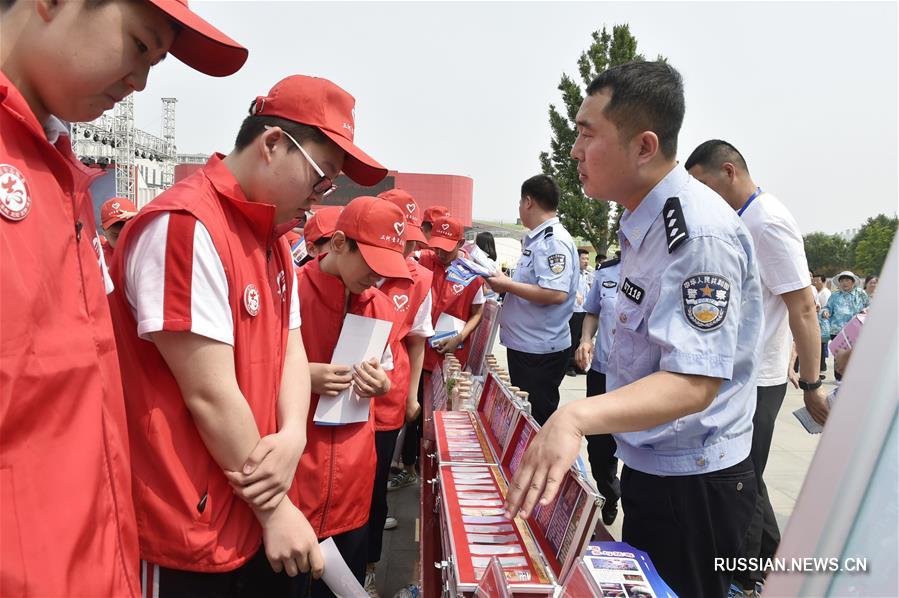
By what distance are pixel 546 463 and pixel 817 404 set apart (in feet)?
8.27

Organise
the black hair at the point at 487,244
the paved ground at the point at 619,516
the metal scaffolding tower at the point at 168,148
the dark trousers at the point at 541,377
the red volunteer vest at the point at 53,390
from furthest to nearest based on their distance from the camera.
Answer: the metal scaffolding tower at the point at 168,148
the black hair at the point at 487,244
the dark trousers at the point at 541,377
the paved ground at the point at 619,516
the red volunteer vest at the point at 53,390

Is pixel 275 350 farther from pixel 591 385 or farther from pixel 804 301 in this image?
pixel 591 385

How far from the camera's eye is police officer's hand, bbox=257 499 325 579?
53.4 inches

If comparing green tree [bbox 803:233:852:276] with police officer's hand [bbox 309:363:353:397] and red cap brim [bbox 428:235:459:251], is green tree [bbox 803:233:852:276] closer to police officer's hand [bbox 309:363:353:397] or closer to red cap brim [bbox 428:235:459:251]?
red cap brim [bbox 428:235:459:251]

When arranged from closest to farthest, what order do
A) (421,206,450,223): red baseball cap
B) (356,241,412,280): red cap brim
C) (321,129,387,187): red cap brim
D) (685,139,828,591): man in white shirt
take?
(321,129,387,187): red cap brim → (356,241,412,280): red cap brim → (685,139,828,591): man in white shirt → (421,206,450,223): red baseball cap

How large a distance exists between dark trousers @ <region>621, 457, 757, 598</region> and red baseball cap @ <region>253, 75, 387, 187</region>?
49.3 inches

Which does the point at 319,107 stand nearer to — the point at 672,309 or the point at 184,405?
the point at 184,405

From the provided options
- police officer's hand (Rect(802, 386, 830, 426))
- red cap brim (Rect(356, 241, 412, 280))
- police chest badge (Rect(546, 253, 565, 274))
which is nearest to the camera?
red cap brim (Rect(356, 241, 412, 280))

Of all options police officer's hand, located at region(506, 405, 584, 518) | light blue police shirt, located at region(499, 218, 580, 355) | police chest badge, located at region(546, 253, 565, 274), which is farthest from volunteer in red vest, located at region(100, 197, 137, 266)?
police officer's hand, located at region(506, 405, 584, 518)

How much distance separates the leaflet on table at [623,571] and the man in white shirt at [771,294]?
1177mm

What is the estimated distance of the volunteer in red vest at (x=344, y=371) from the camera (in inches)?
77.0

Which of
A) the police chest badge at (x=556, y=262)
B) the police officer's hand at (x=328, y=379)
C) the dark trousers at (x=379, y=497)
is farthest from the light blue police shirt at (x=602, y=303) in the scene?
the police officer's hand at (x=328, y=379)

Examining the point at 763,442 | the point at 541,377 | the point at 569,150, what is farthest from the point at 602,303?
the point at 569,150

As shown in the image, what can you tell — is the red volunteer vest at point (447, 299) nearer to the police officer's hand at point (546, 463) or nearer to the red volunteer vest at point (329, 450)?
the red volunteer vest at point (329, 450)
